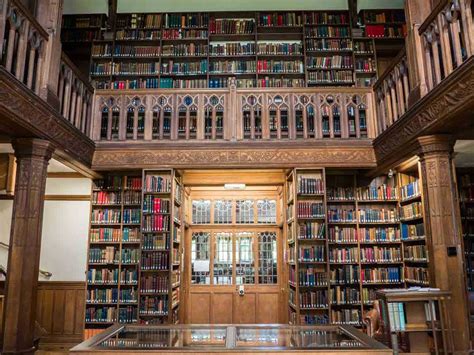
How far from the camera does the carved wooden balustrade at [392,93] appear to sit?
4852 mm

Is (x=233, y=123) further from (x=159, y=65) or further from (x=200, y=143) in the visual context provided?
(x=159, y=65)

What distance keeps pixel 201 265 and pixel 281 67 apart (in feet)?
13.2

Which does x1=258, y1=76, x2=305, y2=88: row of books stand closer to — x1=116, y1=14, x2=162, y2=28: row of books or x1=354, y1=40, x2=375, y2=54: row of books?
x1=354, y1=40, x2=375, y2=54: row of books

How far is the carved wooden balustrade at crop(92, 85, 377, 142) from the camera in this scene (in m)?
5.93

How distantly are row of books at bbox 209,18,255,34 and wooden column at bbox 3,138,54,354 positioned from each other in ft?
14.3

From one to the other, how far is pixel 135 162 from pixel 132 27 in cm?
325

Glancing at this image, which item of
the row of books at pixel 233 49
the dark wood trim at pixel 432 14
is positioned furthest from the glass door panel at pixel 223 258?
the dark wood trim at pixel 432 14

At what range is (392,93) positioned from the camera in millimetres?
5246

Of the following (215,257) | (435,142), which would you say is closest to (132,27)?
(215,257)

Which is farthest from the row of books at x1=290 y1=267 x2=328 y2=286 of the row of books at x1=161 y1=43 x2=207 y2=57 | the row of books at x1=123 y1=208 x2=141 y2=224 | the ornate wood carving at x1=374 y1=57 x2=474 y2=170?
the row of books at x1=161 y1=43 x2=207 y2=57

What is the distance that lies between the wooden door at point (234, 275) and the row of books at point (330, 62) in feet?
10.4

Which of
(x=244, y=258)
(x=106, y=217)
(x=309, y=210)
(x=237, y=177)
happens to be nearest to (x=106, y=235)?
(x=106, y=217)

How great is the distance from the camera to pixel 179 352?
231 centimetres

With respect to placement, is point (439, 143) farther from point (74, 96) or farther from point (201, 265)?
point (201, 265)
